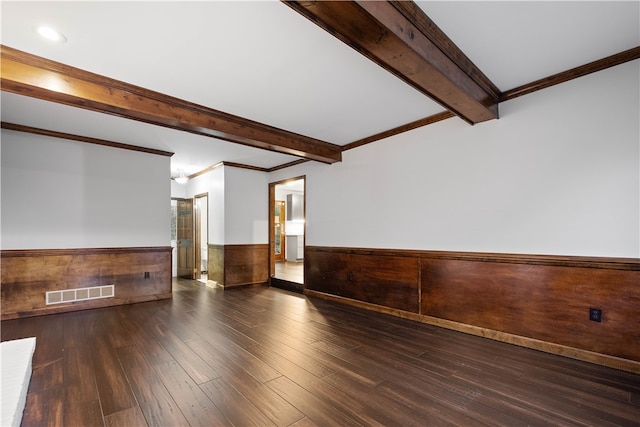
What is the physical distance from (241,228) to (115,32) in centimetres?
464

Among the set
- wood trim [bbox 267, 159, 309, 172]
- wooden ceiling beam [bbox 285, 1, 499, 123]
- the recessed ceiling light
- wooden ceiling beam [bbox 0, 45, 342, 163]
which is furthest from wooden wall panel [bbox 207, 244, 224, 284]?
wooden ceiling beam [bbox 285, 1, 499, 123]

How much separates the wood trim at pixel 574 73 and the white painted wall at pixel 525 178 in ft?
0.16

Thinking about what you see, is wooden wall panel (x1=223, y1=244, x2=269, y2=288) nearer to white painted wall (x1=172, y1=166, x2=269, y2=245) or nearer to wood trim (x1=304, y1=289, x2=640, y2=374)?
white painted wall (x1=172, y1=166, x2=269, y2=245)

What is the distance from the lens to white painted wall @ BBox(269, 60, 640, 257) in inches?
102

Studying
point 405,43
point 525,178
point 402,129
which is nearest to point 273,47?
point 405,43

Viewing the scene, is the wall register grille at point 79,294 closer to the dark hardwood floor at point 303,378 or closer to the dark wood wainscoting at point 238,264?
the dark hardwood floor at point 303,378

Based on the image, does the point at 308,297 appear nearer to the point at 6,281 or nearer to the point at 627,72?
the point at 6,281

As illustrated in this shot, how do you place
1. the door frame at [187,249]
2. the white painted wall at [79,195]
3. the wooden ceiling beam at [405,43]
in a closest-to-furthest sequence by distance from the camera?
1. the wooden ceiling beam at [405,43]
2. the white painted wall at [79,195]
3. the door frame at [187,249]

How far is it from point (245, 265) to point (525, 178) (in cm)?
532

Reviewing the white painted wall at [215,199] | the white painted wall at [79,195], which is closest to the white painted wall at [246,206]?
the white painted wall at [215,199]

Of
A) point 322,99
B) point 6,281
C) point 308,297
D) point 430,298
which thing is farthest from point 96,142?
point 430,298

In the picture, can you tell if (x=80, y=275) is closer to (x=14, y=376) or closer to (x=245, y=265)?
(x=14, y=376)

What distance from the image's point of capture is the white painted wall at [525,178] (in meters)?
2.58

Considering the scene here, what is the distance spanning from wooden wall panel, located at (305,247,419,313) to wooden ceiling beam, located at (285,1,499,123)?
222cm
